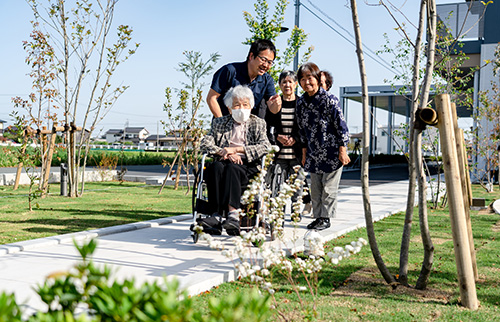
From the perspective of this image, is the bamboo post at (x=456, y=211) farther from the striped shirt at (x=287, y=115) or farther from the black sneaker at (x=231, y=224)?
the striped shirt at (x=287, y=115)

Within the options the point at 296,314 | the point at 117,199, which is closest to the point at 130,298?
the point at 296,314

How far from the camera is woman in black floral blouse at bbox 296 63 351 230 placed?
5.68m

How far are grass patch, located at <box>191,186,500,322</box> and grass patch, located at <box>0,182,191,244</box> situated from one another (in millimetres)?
2876

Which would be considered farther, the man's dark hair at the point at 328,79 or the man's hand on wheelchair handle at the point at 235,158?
the man's dark hair at the point at 328,79

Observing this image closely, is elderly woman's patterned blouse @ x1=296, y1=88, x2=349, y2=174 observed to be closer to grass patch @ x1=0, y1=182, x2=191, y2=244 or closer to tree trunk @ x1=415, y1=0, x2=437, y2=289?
tree trunk @ x1=415, y1=0, x2=437, y2=289

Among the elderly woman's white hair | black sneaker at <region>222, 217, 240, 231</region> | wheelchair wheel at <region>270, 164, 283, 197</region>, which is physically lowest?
black sneaker at <region>222, 217, 240, 231</region>

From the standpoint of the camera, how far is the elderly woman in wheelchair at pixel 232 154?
4.98 metres

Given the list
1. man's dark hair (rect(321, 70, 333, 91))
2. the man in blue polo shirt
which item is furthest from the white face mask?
man's dark hair (rect(321, 70, 333, 91))

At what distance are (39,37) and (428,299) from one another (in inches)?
331

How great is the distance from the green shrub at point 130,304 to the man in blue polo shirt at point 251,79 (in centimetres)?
426

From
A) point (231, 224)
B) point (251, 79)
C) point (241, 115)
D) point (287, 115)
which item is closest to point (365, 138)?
point (231, 224)

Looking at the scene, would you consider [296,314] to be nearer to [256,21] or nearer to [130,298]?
[130,298]

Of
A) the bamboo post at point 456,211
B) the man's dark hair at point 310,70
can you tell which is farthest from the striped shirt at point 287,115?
the bamboo post at point 456,211

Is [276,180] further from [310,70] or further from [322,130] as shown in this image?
[310,70]
